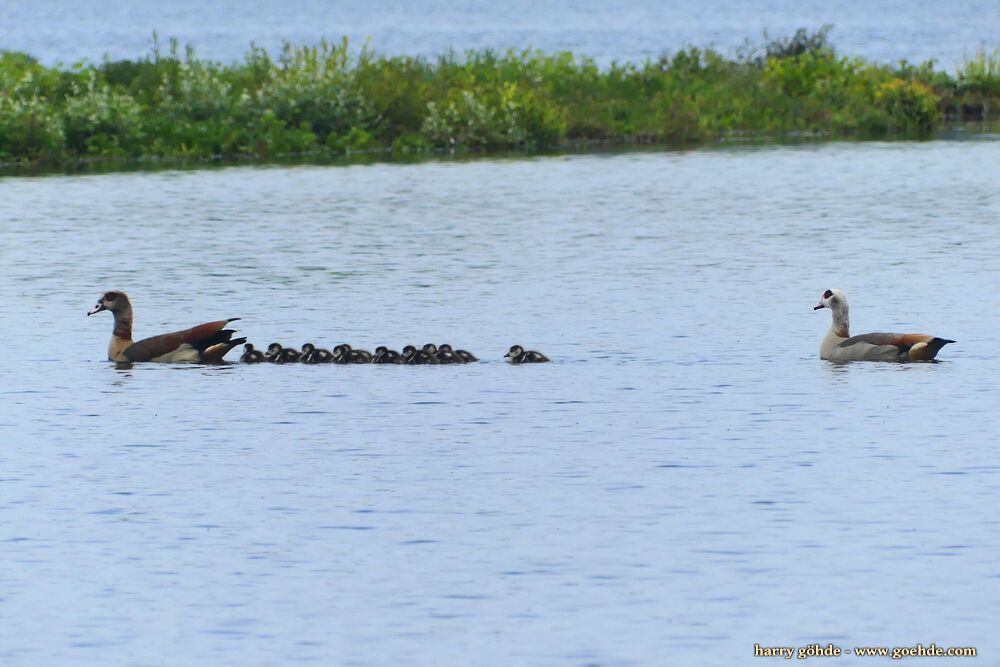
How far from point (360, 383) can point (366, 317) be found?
567 cm

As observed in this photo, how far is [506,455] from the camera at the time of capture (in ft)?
68.0

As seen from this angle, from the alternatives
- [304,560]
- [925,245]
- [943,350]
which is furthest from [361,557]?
[925,245]

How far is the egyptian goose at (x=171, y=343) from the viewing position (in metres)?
26.8

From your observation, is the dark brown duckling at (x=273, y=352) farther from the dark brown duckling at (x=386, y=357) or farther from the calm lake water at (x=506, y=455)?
the dark brown duckling at (x=386, y=357)

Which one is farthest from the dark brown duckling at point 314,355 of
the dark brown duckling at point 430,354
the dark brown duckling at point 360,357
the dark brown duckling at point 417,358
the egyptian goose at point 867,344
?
the egyptian goose at point 867,344

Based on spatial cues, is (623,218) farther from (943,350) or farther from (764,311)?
(943,350)

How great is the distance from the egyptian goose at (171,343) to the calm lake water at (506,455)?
0.26 m

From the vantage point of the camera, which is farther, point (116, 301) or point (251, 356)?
point (116, 301)

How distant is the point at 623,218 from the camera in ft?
145

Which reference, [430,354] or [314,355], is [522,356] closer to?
[430,354]

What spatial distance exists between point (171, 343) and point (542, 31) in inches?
5306

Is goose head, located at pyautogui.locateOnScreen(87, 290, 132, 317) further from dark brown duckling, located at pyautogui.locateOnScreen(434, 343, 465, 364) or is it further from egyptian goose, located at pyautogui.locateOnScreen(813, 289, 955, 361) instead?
egyptian goose, located at pyautogui.locateOnScreen(813, 289, 955, 361)

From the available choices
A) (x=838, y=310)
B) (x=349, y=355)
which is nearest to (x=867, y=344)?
(x=838, y=310)

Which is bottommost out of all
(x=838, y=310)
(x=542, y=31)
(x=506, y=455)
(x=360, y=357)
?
(x=506, y=455)
